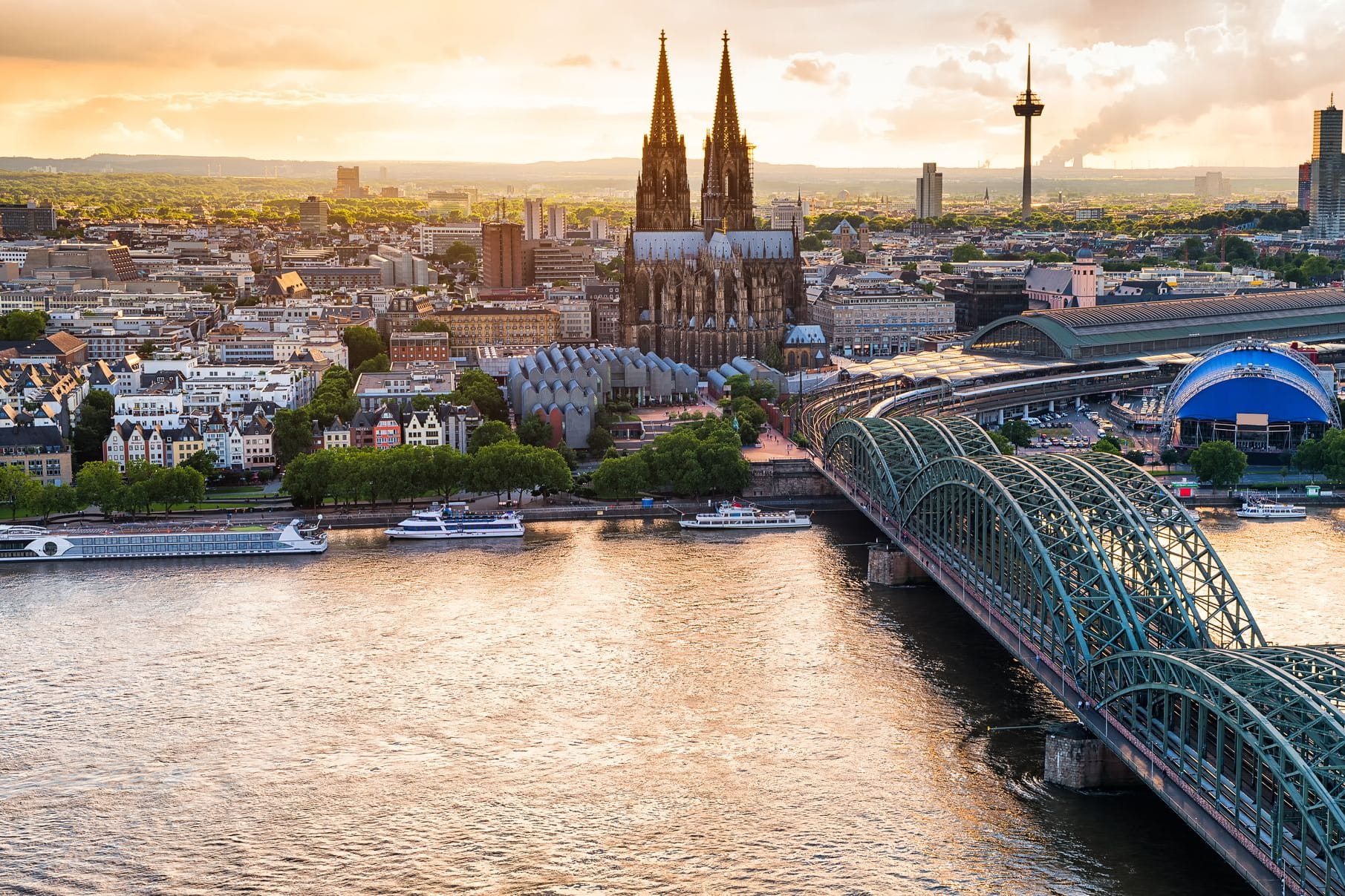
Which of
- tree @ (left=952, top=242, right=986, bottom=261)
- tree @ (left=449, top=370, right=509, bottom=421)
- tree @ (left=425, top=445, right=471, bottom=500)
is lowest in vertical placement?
tree @ (left=425, top=445, right=471, bottom=500)

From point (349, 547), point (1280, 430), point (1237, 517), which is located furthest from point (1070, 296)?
point (349, 547)

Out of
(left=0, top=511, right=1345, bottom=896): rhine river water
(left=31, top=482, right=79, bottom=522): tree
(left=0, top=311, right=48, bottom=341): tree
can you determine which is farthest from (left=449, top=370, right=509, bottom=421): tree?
(left=0, top=311, right=48, bottom=341): tree

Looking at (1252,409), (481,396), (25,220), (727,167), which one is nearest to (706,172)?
(727,167)

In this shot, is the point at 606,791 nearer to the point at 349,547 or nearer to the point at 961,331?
the point at 349,547

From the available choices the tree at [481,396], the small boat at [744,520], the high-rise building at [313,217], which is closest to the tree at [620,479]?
the small boat at [744,520]

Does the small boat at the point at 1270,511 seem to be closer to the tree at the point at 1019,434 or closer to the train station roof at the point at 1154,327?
the tree at the point at 1019,434

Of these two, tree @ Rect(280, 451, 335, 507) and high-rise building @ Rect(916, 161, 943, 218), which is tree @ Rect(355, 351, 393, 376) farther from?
high-rise building @ Rect(916, 161, 943, 218)
